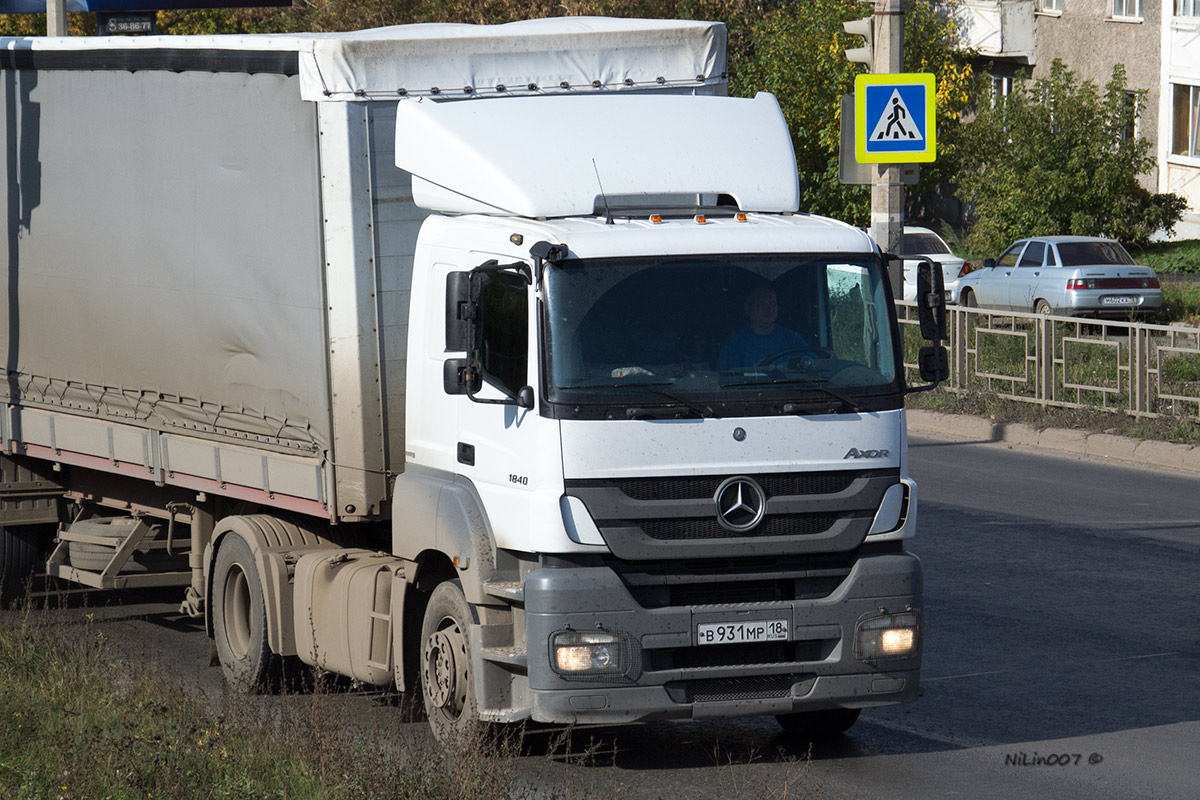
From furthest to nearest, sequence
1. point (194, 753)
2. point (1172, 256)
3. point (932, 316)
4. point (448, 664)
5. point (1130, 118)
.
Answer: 1. point (1130, 118)
2. point (1172, 256)
3. point (932, 316)
4. point (448, 664)
5. point (194, 753)

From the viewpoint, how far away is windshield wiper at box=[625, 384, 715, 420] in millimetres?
6639

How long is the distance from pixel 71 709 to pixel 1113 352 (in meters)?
13.0

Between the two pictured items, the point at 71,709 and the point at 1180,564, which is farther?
the point at 1180,564

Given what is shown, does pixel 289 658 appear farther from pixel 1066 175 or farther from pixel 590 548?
pixel 1066 175

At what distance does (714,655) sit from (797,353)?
124 centimetres

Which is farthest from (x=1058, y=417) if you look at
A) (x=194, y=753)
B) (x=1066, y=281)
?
(x=194, y=753)

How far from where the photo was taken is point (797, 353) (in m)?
6.91

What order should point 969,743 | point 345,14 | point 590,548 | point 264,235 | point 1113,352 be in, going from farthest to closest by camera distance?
point 345,14, point 1113,352, point 264,235, point 969,743, point 590,548

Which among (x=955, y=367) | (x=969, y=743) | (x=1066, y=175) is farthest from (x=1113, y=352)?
(x=1066, y=175)

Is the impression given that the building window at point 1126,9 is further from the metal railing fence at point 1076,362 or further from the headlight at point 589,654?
the headlight at point 589,654

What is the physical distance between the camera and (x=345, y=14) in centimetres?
4234

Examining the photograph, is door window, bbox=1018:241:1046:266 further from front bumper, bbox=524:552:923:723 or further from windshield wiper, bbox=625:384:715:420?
windshield wiper, bbox=625:384:715:420

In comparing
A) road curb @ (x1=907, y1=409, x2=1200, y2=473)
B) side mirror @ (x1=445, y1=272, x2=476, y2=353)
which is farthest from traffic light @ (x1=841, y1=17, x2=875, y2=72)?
side mirror @ (x1=445, y1=272, x2=476, y2=353)

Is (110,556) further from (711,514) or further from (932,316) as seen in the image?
(932,316)
